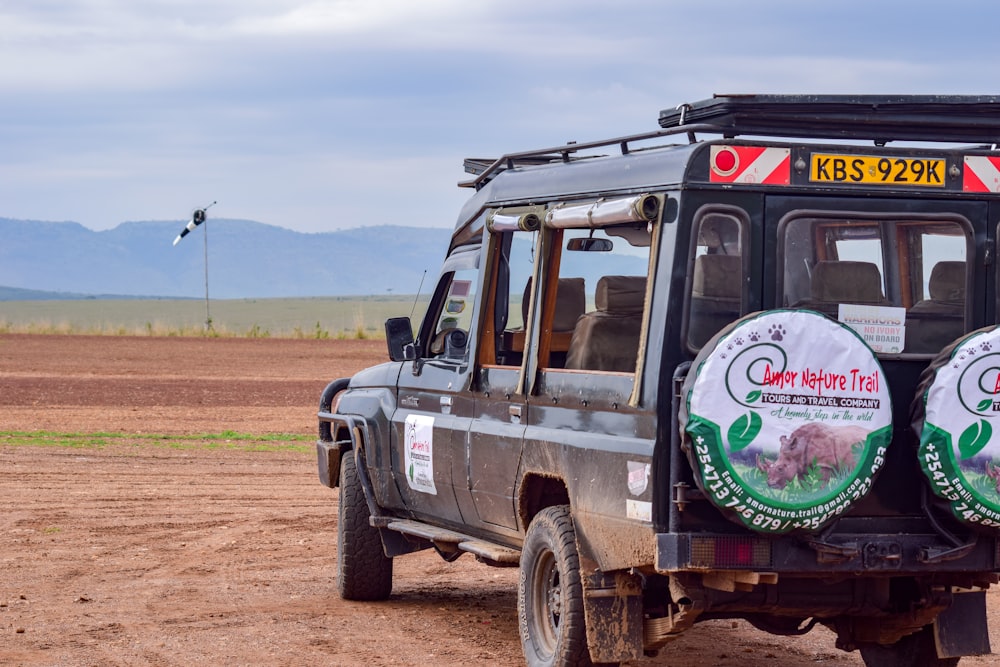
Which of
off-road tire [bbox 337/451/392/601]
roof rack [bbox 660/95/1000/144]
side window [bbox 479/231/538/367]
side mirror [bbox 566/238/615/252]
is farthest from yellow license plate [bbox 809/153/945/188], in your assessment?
off-road tire [bbox 337/451/392/601]

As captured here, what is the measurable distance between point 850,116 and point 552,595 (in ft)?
8.45

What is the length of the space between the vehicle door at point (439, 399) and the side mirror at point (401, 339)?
45 millimetres

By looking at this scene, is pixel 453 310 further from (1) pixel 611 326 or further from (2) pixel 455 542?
(1) pixel 611 326

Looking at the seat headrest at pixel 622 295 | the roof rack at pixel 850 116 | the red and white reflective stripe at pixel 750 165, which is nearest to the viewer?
the red and white reflective stripe at pixel 750 165

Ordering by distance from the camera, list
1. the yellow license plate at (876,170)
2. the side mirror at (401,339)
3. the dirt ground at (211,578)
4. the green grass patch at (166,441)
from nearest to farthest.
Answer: the yellow license plate at (876,170) → the dirt ground at (211,578) → the side mirror at (401,339) → the green grass patch at (166,441)

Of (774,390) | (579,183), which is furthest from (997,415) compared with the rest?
(579,183)

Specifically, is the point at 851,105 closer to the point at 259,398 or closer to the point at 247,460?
the point at 247,460

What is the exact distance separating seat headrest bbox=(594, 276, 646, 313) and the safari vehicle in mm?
13

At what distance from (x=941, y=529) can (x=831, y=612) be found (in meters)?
0.72

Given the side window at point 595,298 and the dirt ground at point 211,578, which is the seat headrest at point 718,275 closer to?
the side window at point 595,298

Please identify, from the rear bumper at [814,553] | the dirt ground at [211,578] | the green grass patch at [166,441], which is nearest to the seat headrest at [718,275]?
the rear bumper at [814,553]

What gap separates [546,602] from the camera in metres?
7.61

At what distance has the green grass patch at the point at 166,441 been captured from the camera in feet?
63.6

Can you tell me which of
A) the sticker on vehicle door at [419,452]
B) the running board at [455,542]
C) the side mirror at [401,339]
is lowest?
the running board at [455,542]
